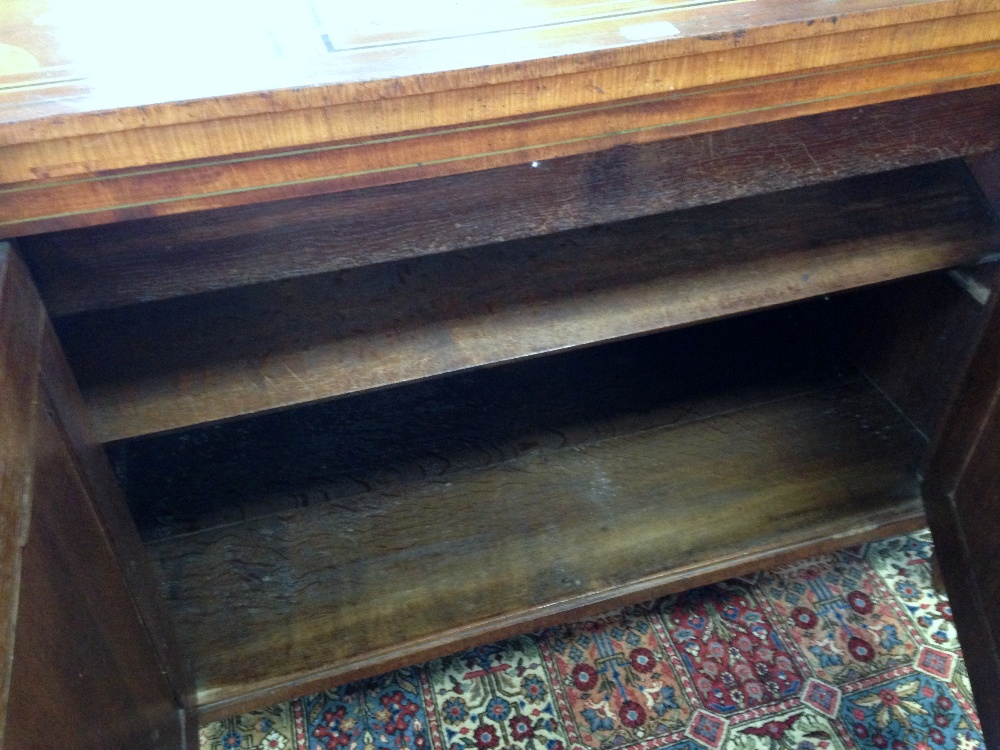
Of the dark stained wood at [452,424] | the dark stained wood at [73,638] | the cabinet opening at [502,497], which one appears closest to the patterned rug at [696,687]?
the cabinet opening at [502,497]

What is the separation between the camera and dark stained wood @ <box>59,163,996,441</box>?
87 centimetres

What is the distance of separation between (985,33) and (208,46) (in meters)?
0.69

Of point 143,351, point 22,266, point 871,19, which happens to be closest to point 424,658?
point 143,351

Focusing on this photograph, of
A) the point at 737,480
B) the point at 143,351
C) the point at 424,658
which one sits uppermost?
the point at 143,351

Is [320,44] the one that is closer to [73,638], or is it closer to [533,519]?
[73,638]

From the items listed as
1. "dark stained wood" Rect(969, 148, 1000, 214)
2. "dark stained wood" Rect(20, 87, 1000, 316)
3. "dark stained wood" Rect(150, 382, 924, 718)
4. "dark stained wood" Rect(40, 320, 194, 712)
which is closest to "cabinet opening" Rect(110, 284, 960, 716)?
"dark stained wood" Rect(150, 382, 924, 718)

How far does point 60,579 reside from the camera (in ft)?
1.86

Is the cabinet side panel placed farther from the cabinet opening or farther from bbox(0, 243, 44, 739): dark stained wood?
bbox(0, 243, 44, 739): dark stained wood

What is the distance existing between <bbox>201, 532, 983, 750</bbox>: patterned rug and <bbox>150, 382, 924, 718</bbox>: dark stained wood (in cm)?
16

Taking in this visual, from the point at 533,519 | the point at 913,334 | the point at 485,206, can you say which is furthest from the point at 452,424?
the point at 913,334

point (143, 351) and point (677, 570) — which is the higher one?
point (143, 351)

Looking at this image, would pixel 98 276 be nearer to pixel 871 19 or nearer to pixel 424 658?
pixel 424 658

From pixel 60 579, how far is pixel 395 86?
0.43m

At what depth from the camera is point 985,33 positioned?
761 mm
